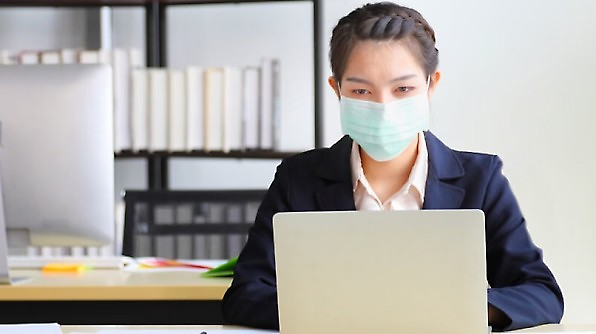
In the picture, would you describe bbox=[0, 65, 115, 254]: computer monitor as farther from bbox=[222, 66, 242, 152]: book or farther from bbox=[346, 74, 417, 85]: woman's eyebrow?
bbox=[222, 66, 242, 152]: book

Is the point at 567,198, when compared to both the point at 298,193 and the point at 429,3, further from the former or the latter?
the point at 298,193

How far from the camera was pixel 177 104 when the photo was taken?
3260 mm

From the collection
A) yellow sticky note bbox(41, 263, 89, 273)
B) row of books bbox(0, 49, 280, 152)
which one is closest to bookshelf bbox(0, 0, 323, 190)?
row of books bbox(0, 49, 280, 152)

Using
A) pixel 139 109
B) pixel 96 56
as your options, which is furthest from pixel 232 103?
pixel 96 56

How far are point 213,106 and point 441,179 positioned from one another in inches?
63.0

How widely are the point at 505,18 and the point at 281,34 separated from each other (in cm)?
82

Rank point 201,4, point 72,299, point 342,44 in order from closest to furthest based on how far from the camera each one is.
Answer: point 342,44
point 72,299
point 201,4

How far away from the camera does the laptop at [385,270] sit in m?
1.17

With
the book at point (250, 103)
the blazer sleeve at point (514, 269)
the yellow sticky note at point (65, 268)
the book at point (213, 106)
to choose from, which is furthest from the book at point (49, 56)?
the blazer sleeve at point (514, 269)

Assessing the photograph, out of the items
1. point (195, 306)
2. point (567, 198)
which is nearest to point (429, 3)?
point (567, 198)

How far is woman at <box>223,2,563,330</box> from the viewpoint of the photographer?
5.48 feet

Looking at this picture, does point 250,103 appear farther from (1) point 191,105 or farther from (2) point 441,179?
(2) point 441,179

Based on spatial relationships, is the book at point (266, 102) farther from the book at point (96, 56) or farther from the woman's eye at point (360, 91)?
the woman's eye at point (360, 91)

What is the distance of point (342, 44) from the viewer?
1.75m
